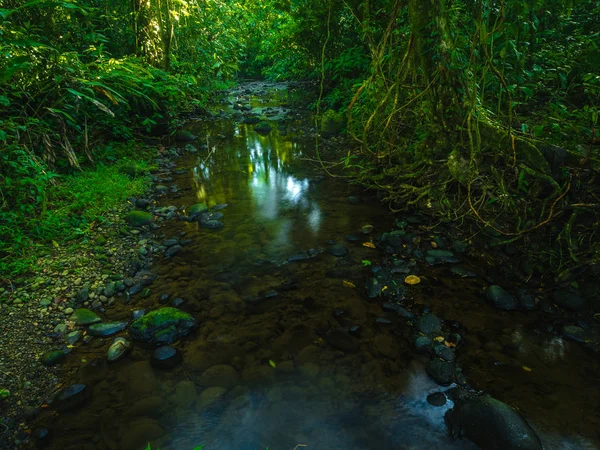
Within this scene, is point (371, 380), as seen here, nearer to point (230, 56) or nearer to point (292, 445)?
point (292, 445)

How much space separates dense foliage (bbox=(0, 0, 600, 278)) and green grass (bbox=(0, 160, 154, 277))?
24mm

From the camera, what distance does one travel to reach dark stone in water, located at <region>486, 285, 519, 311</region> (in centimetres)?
275

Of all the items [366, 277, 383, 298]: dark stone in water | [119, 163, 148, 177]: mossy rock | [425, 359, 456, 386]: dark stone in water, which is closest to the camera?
[425, 359, 456, 386]: dark stone in water

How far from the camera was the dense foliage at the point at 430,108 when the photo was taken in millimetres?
2885

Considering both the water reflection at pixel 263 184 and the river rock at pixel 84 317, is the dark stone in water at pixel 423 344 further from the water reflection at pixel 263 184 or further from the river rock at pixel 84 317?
the river rock at pixel 84 317

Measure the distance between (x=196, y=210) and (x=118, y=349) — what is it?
7.07ft

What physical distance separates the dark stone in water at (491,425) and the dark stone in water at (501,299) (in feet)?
3.14

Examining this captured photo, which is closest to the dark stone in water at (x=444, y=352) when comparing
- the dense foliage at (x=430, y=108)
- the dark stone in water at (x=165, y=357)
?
the dense foliage at (x=430, y=108)

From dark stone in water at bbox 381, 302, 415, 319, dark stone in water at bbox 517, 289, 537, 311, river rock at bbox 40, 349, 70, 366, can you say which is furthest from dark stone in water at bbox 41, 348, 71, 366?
dark stone in water at bbox 517, 289, 537, 311

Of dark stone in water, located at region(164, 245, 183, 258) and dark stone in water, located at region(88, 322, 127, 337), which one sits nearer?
dark stone in water, located at region(88, 322, 127, 337)

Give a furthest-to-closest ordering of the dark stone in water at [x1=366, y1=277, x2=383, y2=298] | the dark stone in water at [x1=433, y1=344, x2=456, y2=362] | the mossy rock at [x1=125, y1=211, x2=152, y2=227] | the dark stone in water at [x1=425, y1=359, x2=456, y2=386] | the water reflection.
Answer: the water reflection < the mossy rock at [x1=125, y1=211, x2=152, y2=227] < the dark stone in water at [x1=366, y1=277, x2=383, y2=298] < the dark stone in water at [x1=433, y1=344, x2=456, y2=362] < the dark stone in water at [x1=425, y1=359, x2=456, y2=386]

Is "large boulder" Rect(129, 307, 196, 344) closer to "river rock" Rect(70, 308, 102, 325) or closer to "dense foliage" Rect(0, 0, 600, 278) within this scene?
"river rock" Rect(70, 308, 102, 325)

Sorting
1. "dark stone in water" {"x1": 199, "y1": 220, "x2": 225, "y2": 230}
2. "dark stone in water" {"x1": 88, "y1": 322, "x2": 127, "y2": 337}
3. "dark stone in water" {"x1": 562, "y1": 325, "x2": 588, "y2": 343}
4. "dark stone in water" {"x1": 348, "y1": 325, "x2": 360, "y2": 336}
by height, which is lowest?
"dark stone in water" {"x1": 562, "y1": 325, "x2": 588, "y2": 343}

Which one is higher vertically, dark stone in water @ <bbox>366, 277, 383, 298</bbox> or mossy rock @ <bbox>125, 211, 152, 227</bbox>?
mossy rock @ <bbox>125, 211, 152, 227</bbox>
